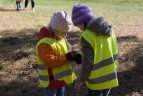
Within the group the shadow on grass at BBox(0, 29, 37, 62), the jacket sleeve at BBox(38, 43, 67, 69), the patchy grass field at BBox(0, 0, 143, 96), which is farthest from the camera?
the shadow on grass at BBox(0, 29, 37, 62)

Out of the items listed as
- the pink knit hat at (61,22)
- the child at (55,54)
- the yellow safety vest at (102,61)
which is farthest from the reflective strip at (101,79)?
the pink knit hat at (61,22)

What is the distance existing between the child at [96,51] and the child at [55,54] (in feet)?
0.61

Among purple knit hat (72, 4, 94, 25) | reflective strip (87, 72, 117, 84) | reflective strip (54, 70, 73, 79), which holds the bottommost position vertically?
reflective strip (54, 70, 73, 79)

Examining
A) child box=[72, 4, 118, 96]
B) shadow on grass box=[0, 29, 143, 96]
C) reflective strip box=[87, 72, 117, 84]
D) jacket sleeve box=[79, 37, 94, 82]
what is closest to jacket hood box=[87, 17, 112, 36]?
child box=[72, 4, 118, 96]

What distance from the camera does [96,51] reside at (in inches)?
145

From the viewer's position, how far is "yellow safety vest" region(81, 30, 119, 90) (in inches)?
145

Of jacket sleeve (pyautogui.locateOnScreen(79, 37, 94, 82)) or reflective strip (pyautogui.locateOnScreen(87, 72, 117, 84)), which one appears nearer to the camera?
jacket sleeve (pyautogui.locateOnScreen(79, 37, 94, 82))

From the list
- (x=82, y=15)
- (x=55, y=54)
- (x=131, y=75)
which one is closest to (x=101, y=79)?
(x=55, y=54)

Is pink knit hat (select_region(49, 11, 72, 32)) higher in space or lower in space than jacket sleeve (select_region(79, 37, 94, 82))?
higher

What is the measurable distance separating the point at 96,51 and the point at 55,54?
51cm

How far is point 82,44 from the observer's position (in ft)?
12.1

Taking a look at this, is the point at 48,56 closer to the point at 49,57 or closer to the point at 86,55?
the point at 49,57

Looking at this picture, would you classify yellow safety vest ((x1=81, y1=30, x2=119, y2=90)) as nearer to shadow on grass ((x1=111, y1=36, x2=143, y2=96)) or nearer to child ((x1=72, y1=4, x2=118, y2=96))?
child ((x1=72, y1=4, x2=118, y2=96))

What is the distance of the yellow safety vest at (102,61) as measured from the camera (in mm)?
3682
